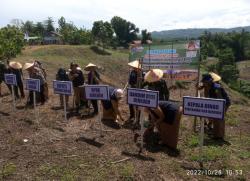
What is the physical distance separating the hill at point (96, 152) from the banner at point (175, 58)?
5.42ft

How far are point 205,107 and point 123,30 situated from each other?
3109 inches

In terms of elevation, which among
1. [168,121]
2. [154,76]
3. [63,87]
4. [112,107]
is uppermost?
[154,76]

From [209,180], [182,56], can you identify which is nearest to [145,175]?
[209,180]

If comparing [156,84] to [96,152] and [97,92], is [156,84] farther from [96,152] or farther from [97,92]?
[96,152]

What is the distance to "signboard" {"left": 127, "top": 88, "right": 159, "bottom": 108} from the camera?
7.97 m

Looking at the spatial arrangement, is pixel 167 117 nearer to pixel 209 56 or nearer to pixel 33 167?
pixel 33 167

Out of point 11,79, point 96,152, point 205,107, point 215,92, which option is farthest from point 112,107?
point 205,107

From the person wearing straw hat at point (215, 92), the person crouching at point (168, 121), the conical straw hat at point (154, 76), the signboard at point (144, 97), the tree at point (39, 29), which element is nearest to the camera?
the signboard at point (144, 97)

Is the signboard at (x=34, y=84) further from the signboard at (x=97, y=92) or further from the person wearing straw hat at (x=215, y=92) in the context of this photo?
the person wearing straw hat at (x=215, y=92)

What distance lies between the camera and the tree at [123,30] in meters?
85.1

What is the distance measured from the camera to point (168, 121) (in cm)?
878

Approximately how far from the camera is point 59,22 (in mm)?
88000
